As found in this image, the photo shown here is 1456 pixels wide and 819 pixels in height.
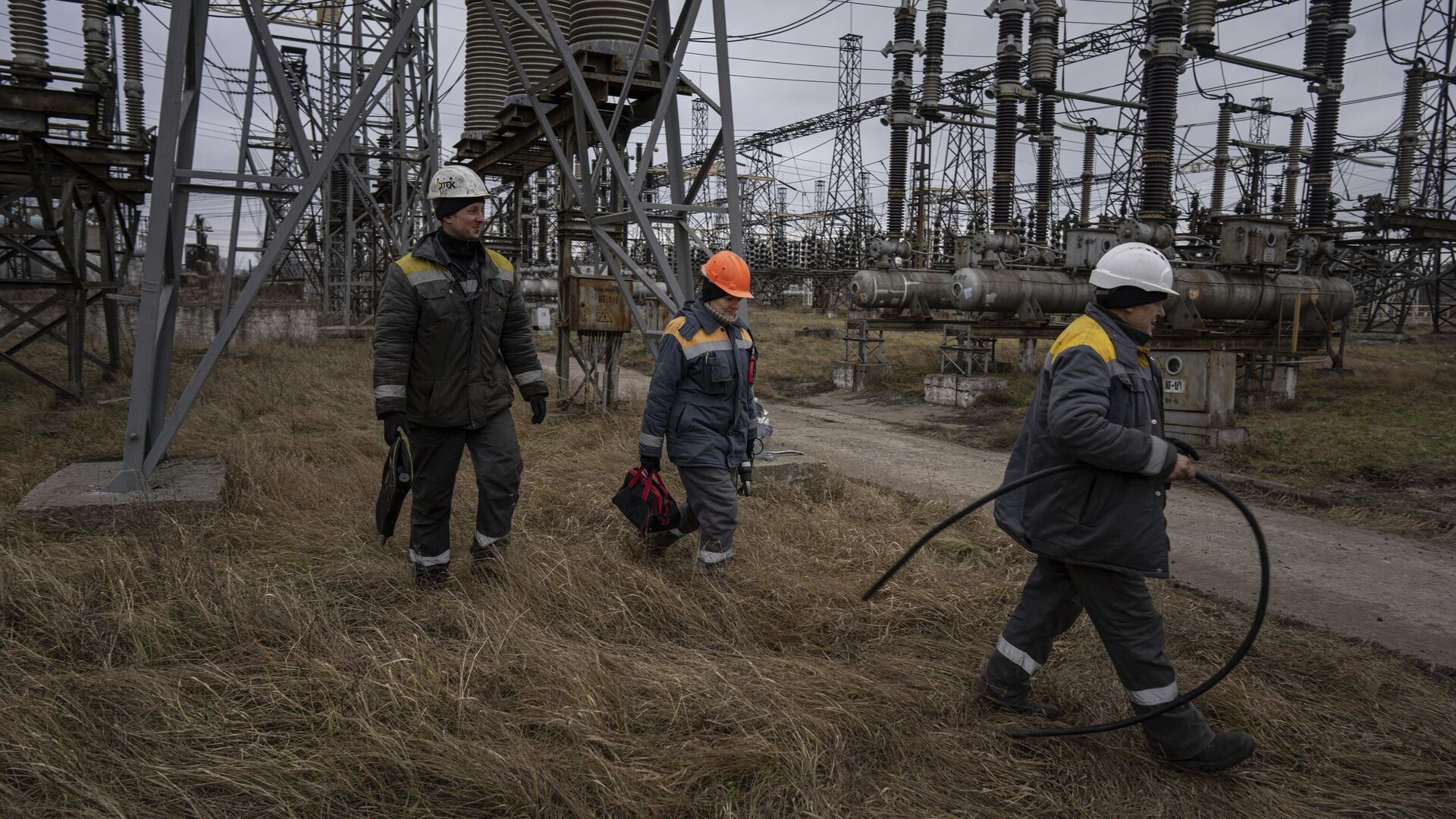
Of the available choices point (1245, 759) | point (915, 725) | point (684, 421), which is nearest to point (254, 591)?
point (684, 421)

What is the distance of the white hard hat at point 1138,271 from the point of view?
3066 mm

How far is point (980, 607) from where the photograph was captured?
4523 mm

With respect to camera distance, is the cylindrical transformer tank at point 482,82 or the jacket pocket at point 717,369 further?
the cylindrical transformer tank at point 482,82

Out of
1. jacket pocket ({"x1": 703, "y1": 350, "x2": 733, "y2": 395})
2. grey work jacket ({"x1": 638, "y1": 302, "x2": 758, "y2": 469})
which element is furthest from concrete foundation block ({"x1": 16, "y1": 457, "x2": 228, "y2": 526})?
jacket pocket ({"x1": 703, "y1": 350, "x2": 733, "y2": 395})

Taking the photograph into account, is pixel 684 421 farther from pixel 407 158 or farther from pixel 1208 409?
pixel 407 158

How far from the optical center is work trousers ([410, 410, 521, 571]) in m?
4.34

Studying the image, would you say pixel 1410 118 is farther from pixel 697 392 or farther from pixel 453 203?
pixel 453 203

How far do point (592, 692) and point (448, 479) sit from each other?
5.38 ft

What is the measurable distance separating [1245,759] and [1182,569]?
3.12m

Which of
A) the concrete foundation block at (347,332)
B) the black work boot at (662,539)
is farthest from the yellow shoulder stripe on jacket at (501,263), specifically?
the concrete foundation block at (347,332)

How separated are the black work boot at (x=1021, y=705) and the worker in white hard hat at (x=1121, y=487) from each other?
368 millimetres

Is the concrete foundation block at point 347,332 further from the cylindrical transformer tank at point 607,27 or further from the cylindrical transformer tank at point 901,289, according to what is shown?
the cylindrical transformer tank at point 607,27

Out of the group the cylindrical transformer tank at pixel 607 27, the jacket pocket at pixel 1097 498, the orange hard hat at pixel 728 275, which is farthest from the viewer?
the cylindrical transformer tank at pixel 607 27

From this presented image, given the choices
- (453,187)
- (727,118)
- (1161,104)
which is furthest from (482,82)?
(453,187)
